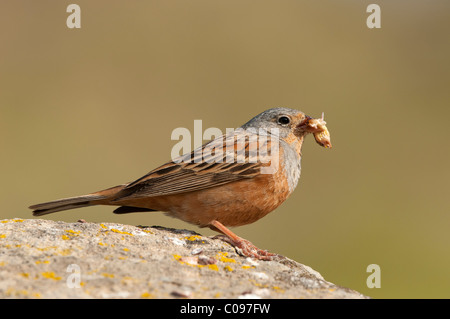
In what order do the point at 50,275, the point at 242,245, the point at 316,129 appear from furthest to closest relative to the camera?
the point at 316,129 → the point at 242,245 → the point at 50,275

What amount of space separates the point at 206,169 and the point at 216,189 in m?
0.39

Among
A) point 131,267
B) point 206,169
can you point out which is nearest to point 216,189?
point 206,169

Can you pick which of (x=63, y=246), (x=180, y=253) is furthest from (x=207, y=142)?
(x=63, y=246)

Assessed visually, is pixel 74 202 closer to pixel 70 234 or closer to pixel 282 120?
pixel 70 234

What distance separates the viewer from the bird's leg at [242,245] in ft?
19.4

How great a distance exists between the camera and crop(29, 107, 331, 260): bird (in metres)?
6.65

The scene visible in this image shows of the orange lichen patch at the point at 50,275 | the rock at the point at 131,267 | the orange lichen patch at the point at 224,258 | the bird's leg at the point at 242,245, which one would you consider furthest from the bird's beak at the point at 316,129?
the orange lichen patch at the point at 50,275

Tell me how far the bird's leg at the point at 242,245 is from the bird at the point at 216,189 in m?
0.01

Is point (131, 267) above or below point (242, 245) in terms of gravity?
below

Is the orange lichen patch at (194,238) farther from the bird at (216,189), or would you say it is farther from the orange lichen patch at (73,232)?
the orange lichen patch at (73,232)

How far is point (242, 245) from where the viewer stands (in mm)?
6133

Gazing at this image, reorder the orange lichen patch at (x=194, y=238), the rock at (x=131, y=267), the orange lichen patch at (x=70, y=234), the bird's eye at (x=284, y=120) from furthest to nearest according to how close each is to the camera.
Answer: the bird's eye at (x=284, y=120), the orange lichen patch at (x=194, y=238), the orange lichen patch at (x=70, y=234), the rock at (x=131, y=267)

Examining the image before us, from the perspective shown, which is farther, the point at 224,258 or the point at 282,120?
the point at 282,120
